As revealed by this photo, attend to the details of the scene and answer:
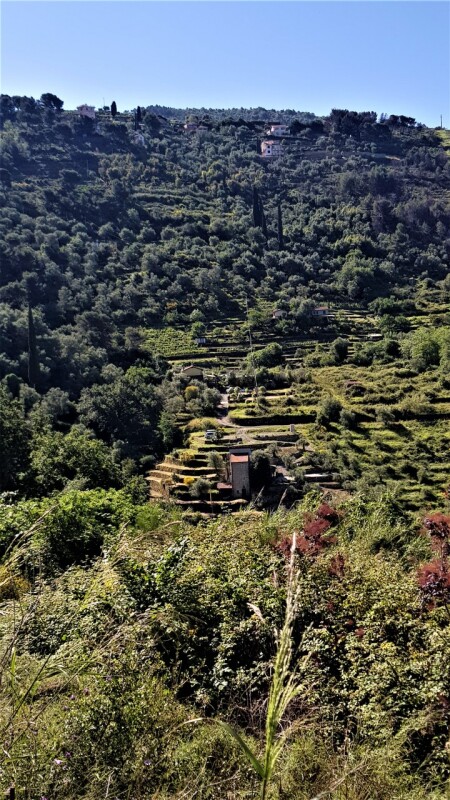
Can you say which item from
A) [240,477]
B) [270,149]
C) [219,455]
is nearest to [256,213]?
[270,149]

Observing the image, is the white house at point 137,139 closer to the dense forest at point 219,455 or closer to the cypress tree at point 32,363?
the dense forest at point 219,455

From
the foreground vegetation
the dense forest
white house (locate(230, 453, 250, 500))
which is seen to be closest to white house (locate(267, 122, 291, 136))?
the dense forest

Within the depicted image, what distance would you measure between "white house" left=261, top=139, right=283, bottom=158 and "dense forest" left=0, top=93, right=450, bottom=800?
1.49 m

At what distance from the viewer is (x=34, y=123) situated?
2980 inches

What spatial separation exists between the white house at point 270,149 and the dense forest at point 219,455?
4.88ft

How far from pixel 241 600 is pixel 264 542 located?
1.18 meters

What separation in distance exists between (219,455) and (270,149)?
73.2 metres

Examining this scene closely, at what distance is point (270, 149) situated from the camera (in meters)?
86.2

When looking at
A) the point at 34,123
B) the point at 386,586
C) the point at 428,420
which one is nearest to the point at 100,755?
the point at 386,586

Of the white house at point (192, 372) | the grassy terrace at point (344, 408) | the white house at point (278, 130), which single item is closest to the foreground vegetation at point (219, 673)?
the grassy terrace at point (344, 408)

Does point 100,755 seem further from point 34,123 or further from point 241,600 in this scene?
point 34,123

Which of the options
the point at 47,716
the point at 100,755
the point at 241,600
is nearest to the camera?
the point at 100,755

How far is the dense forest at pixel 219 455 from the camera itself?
217 centimetres

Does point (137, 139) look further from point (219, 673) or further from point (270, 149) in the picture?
point (219, 673)
